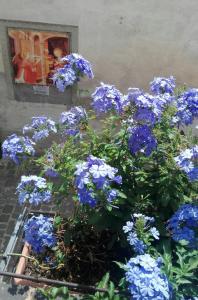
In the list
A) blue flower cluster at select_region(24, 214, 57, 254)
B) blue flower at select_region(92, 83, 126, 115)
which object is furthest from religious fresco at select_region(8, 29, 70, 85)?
blue flower cluster at select_region(24, 214, 57, 254)

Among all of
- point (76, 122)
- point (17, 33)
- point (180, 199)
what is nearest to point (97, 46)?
point (17, 33)

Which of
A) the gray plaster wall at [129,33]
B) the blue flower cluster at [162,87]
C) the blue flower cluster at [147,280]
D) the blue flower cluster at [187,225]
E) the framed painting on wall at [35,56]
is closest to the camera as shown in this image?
the blue flower cluster at [147,280]

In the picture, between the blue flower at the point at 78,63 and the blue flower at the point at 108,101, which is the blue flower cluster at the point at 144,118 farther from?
the blue flower at the point at 78,63

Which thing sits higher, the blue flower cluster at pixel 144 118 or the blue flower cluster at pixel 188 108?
the blue flower cluster at pixel 188 108

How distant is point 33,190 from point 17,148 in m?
0.38

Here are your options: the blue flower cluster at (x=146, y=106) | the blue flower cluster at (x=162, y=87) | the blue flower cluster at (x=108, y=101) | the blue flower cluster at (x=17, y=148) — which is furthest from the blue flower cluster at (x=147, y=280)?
the blue flower cluster at (x=162, y=87)

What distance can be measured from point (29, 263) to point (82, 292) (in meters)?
0.73

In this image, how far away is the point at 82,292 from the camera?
3090 millimetres

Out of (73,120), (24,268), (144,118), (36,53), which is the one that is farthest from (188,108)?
(36,53)

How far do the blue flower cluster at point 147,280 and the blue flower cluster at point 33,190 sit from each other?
3.20 feet

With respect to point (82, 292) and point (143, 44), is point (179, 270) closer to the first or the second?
point (82, 292)

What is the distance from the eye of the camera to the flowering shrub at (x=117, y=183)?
2.88m

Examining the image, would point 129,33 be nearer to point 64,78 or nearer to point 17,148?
point 64,78

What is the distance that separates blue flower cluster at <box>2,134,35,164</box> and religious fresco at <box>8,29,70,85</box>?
3335mm
